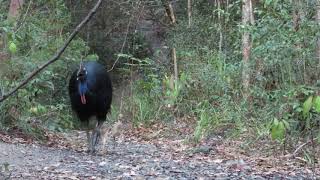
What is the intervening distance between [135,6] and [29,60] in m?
6.64

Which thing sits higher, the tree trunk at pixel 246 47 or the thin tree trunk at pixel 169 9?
the thin tree trunk at pixel 169 9

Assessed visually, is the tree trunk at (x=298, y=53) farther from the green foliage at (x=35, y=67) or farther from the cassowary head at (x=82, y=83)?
the green foliage at (x=35, y=67)

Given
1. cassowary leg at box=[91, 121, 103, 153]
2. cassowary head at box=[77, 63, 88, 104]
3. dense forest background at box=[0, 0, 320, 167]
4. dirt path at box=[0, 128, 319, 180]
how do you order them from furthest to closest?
cassowary leg at box=[91, 121, 103, 153] < cassowary head at box=[77, 63, 88, 104] < dense forest background at box=[0, 0, 320, 167] < dirt path at box=[0, 128, 319, 180]

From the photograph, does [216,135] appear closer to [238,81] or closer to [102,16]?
[238,81]

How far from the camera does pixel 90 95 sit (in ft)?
25.4

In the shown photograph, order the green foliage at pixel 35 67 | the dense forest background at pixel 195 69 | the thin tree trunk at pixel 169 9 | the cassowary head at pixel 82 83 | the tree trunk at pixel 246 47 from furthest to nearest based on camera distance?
the thin tree trunk at pixel 169 9, the tree trunk at pixel 246 47, the green foliage at pixel 35 67, the cassowary head at pixel 82 83, the dense forest background at pixel 195 69

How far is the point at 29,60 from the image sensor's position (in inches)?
365

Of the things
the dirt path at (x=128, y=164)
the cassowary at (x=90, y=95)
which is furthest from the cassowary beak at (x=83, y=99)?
the dirt path at (x=128, y=164)

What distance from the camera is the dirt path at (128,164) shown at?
571 cm

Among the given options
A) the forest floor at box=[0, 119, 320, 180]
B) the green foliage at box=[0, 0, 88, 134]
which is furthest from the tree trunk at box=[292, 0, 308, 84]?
the green foliage at box=[0, 0, 88, 134]

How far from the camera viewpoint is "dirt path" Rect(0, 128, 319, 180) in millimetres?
5707

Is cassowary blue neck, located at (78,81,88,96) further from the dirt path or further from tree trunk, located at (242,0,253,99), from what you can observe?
tree trunk, located at (242,0,253,99)

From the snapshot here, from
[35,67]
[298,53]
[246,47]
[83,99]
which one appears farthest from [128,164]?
[246,47]

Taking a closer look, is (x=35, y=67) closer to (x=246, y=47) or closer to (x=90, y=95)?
(x=90, y=95)
